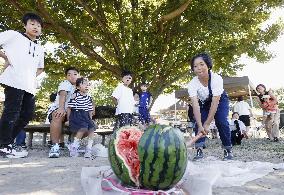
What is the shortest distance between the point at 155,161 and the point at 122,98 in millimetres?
5111

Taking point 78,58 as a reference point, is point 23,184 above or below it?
below

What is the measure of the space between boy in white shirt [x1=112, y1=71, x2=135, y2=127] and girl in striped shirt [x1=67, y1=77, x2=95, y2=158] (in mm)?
1544

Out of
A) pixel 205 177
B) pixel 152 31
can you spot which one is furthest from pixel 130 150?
pixel 152 31

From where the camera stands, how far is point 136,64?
12.7 metres

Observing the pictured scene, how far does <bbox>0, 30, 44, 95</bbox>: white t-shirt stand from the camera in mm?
5219

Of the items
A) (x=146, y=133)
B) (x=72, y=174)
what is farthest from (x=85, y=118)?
(x=146, y=133)

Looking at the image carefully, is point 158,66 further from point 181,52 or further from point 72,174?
point 72,174

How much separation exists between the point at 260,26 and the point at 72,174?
13767mm

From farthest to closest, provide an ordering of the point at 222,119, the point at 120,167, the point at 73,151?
the point at 73,151 → the point at 222,119 → the point at 120,167

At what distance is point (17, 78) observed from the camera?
525 centimetres

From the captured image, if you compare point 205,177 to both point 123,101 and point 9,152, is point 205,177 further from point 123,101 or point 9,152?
point 123,101

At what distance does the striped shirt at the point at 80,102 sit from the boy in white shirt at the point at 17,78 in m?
0.79

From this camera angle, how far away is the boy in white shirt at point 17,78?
5.18 m

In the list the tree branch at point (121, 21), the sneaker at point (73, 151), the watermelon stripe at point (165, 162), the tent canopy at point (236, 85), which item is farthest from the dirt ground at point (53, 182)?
the tent canopy at point (236, 85)
